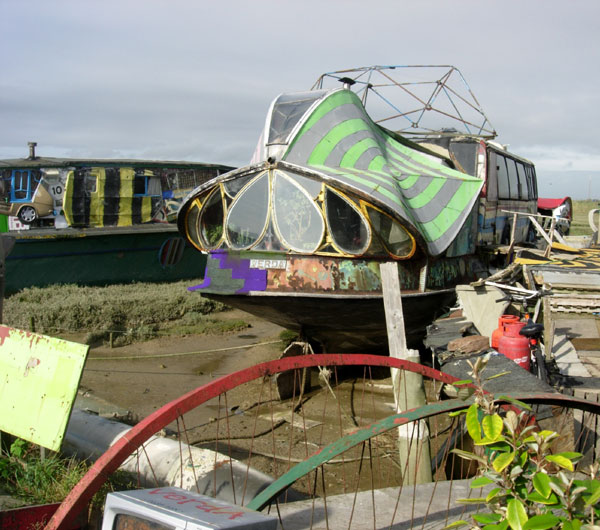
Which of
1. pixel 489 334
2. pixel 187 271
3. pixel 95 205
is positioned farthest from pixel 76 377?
pixel 187 271

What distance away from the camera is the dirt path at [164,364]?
326 inches

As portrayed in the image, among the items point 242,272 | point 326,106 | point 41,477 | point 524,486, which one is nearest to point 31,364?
point 41,477

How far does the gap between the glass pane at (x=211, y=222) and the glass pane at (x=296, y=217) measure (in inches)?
42.8

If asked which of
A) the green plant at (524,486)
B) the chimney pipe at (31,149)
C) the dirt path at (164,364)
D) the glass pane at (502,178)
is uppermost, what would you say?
the chimney pipe at (31,149)

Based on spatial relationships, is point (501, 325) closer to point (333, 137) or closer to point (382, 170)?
point (382, 170)

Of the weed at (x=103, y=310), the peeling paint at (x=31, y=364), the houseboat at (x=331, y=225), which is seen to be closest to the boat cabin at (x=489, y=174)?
the houseboat at (x=331, y=225)

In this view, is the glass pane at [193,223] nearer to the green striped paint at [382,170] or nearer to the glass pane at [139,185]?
the green striped paint at [382,170]

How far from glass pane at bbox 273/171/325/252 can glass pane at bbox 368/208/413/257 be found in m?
0.65

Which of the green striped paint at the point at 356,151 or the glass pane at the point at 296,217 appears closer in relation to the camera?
the glass pane at the point at 296,217

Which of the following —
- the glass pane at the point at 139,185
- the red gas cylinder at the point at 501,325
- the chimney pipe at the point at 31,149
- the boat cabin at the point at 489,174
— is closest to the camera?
the red gas cylinder at the point at 501,325

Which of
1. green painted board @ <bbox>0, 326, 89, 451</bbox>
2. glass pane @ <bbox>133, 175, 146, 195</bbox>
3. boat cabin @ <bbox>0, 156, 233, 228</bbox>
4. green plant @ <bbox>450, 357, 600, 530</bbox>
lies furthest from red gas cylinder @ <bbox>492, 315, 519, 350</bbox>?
glass pane @ <bbox>133, 175, 146, 195</bbox>

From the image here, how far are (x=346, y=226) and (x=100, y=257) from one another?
944cm

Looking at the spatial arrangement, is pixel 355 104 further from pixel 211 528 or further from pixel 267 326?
pixel 211 528

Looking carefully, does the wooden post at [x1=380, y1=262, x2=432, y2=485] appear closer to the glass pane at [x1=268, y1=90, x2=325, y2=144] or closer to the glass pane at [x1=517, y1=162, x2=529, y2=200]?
the glass pane at [x1=268, y1=90, x2=325, y2=144]
